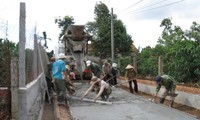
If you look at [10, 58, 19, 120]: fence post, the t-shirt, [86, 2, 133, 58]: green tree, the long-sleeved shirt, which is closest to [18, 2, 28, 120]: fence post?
[10, 58, 19, 120]: fence post

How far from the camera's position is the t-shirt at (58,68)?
12273 mm

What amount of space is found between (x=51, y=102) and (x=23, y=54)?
27.6ft

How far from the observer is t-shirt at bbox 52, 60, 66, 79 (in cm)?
1227

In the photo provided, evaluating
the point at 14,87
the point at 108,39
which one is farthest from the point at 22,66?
the point at 108,39

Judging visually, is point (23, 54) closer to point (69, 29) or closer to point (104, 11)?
point (69, 29)

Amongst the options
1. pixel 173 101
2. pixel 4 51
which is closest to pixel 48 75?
pixel 173 101

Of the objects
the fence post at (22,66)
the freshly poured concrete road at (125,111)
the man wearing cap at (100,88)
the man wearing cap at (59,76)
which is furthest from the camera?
the man wearing cap at (59,76)

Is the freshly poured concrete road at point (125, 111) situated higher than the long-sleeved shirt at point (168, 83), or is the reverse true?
the long-sleeved shirt at point (168, 83)

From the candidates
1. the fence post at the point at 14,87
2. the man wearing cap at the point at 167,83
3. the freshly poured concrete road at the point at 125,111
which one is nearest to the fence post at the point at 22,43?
the fence post at the point at 14,87

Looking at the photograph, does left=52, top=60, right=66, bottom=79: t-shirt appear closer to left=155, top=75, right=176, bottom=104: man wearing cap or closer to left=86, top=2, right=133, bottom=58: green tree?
left=155, top=75, right=176, bottom=104: man wearing cap

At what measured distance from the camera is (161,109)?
10.6 meters

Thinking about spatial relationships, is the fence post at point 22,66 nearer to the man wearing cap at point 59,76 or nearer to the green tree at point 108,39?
the man wearing cap at point 59,76

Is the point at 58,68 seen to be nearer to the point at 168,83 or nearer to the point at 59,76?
the point at 59,76

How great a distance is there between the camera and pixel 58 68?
1234 cm
